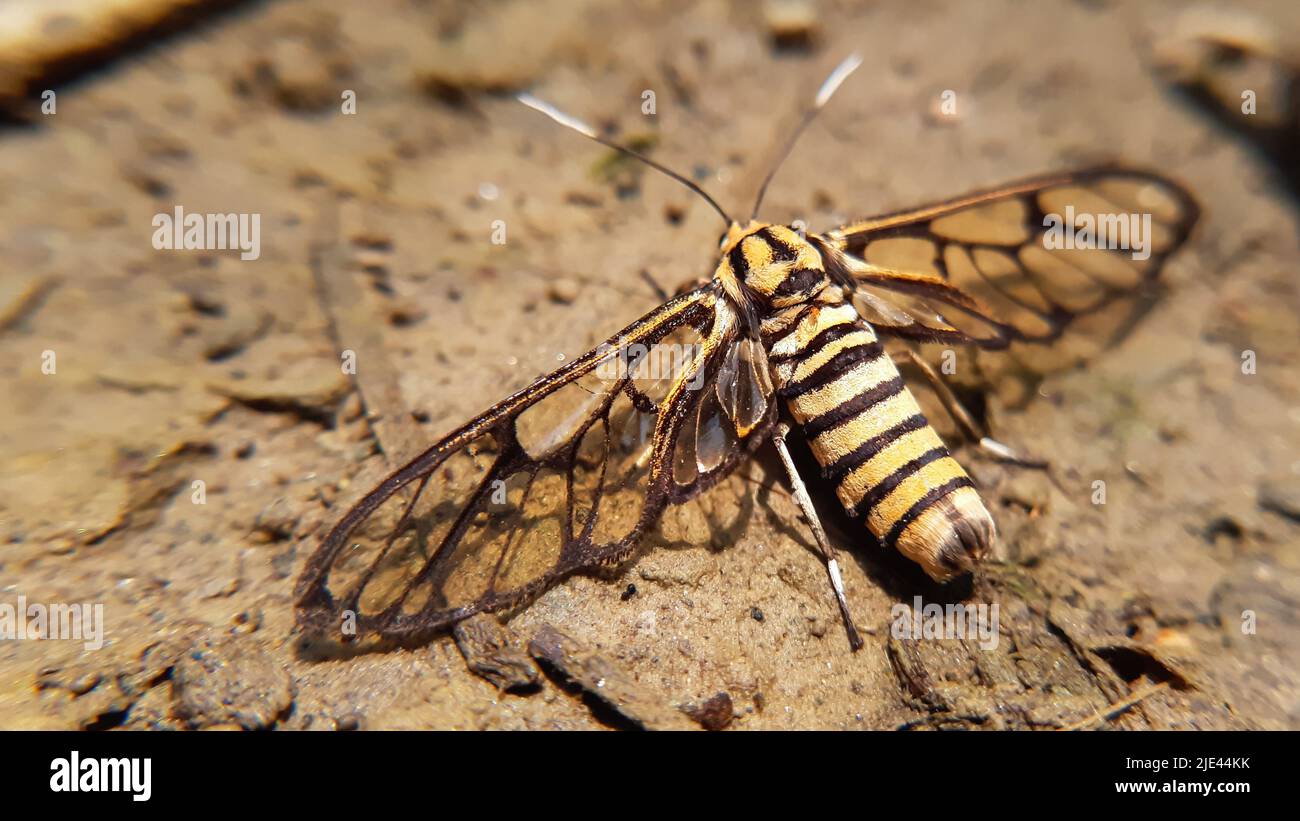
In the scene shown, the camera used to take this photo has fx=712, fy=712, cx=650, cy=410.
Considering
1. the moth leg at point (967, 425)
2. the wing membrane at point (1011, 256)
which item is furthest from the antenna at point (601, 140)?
the moth leg at point (967, 425)

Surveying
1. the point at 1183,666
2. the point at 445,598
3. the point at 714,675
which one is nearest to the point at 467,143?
the point at 445,598

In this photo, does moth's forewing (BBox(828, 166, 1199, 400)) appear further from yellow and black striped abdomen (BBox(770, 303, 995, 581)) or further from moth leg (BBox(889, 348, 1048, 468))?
yellow and black striped abdomen (BBox(770, 303, 995, 581))

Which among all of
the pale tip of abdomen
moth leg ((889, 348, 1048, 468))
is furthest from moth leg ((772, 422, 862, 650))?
moth leg ((889, 348, 1048, 468))

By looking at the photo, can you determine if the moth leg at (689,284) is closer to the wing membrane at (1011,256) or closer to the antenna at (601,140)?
the antenna at (601,140)

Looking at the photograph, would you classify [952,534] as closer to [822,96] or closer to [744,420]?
[744,420]

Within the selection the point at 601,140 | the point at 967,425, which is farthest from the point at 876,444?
the point at 601,140

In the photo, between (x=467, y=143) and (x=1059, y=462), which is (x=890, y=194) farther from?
(x=467, y=143)
